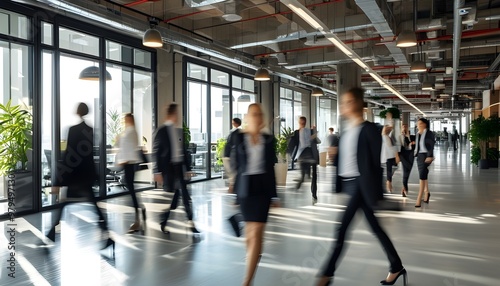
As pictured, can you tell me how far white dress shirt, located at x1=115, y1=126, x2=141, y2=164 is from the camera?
5.27 metres

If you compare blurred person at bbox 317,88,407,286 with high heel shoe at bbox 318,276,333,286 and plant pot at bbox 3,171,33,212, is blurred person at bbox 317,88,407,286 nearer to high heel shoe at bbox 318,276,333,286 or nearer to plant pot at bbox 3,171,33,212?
high heel shoe at bbox 318,276,333,286

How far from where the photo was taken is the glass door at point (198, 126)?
11.8 meters

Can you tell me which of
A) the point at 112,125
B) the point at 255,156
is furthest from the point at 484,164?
the point at 255,156

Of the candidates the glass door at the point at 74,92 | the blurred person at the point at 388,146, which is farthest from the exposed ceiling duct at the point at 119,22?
the blurred person at the point at 388,146

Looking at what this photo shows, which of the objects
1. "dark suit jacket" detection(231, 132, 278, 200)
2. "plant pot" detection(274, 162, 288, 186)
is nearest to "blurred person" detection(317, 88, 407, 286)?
"dark suit jacket" detection(231, 132, 278, 200)

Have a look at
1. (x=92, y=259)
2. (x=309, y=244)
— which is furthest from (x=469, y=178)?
(x=92, y=259)

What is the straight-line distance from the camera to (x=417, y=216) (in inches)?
256

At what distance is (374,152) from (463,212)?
175 inches

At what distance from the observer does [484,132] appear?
47.2 feet

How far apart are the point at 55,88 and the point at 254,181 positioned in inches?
221

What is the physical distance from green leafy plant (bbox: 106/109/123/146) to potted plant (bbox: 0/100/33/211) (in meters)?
2.14

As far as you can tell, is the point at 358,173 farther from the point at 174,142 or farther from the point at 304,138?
the point at 304,138

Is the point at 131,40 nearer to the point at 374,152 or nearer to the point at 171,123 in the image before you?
the point at 171,123

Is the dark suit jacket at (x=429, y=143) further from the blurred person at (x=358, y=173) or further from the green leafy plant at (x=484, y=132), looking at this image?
the green leafy plant at (x=484, y=132)
